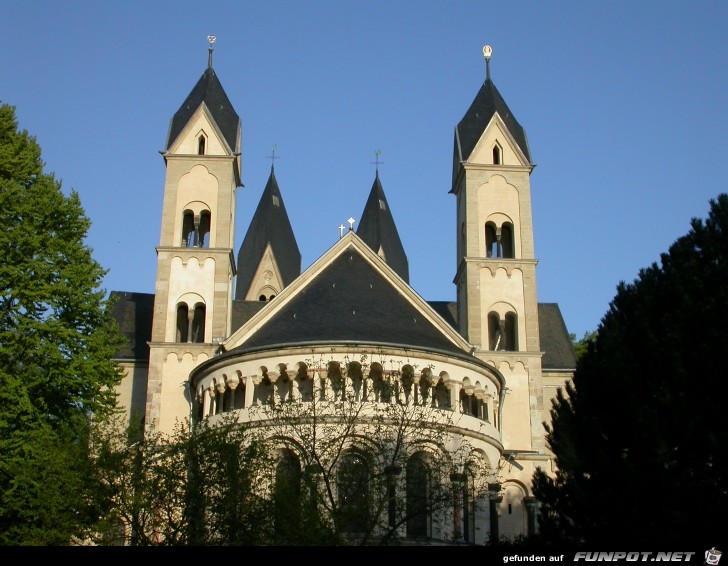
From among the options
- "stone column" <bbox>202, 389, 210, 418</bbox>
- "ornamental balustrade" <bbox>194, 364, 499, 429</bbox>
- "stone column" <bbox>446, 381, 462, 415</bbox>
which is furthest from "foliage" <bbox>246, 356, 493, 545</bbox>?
"stone column" <bbox>202, 389, 210, 418</bbox>

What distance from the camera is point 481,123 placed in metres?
42.8

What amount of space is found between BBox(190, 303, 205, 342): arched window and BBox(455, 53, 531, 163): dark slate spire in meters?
12.1

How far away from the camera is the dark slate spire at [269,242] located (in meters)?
56.7

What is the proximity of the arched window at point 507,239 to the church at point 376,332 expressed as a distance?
6 cm

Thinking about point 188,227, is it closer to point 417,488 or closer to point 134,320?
point 134,320

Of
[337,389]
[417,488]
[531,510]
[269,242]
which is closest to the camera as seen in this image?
[417,488]

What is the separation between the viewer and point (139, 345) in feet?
136

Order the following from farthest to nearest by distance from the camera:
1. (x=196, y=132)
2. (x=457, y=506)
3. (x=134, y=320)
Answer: (x=134, y=320) < (x=196, y=132) < (x=457, y=506)

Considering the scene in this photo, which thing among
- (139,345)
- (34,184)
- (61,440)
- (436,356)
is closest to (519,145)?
(436,356)

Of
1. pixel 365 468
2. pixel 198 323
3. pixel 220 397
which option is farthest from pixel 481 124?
pixel 365 468

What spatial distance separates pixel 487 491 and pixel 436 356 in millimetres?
5254

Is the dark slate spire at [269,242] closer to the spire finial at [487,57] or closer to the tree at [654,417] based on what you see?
the spire finial at [487,57]

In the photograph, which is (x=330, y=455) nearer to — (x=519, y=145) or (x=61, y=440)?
(x=61, y=440)

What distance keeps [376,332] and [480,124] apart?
13571 mm
